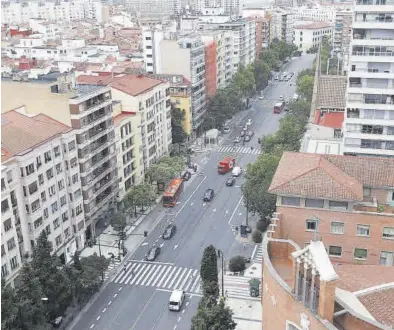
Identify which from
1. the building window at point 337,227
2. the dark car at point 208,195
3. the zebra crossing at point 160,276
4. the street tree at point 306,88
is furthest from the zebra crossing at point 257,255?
the street tree at point 306,88

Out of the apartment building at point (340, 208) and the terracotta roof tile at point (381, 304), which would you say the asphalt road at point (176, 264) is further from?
the terracotta roof tile at point (381, 304)

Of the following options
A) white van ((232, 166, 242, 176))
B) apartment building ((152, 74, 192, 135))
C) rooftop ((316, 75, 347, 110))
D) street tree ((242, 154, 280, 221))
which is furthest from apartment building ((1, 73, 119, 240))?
rooftop ((316, 75, 347, 110))

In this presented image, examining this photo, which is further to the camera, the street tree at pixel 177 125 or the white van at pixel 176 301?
the street tree at pixel 177 125

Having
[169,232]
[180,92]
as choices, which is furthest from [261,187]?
[180,92]

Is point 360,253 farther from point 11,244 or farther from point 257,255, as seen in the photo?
point 11,244

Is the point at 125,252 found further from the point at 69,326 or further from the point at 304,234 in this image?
the point at 304,234
